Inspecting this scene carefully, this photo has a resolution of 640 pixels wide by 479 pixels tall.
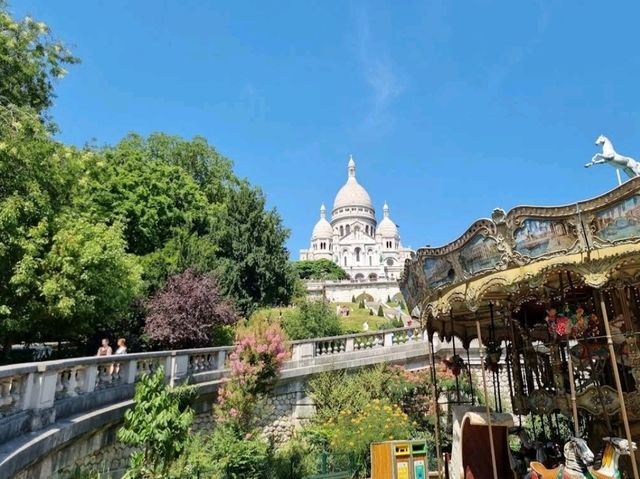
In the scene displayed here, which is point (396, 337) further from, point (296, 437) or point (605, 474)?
point (605, 474)

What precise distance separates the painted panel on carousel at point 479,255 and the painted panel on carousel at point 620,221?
3.96ft

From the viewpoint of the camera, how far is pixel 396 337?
16422 millimetres

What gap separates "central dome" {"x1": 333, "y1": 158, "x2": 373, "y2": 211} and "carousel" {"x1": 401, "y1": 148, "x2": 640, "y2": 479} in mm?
101734

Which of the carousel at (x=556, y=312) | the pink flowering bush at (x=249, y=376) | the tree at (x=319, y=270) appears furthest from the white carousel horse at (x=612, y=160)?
the tree at (x=319, y=270)

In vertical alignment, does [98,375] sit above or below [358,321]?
below

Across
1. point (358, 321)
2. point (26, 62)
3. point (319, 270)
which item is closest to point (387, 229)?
point (319, 270)

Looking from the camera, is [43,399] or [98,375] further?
[98,375]

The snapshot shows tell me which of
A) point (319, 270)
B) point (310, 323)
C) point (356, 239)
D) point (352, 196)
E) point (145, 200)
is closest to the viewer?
point (310, 323)

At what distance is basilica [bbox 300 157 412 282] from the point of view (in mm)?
101812

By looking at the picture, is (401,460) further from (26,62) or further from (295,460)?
(26,62)

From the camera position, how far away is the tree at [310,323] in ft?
67.3

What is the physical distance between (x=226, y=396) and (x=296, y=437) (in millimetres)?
3138

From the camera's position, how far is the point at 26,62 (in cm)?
1503

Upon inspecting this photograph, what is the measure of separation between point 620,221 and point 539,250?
3.02 feet
